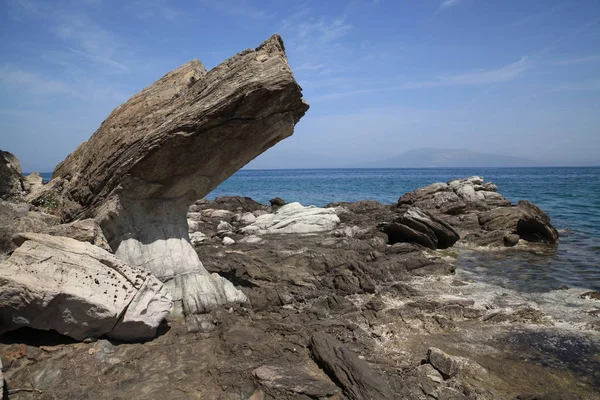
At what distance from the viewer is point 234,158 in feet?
27.2

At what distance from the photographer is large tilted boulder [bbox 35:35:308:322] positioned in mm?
7133

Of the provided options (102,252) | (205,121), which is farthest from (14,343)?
(205,121)

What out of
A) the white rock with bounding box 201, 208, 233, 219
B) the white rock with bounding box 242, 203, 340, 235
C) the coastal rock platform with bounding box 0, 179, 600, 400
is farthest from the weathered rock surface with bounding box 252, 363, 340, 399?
the white rock with bounding box 201, 208, 233, 219

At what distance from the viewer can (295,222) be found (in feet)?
59.8

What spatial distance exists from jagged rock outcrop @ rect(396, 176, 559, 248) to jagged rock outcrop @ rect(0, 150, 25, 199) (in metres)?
12.6

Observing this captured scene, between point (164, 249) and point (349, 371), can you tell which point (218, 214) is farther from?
point (349, 371)

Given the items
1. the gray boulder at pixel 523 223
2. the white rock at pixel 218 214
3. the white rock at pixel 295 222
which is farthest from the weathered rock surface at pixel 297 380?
the white rock at pixel 218 214

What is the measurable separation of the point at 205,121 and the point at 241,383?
14.5 feet

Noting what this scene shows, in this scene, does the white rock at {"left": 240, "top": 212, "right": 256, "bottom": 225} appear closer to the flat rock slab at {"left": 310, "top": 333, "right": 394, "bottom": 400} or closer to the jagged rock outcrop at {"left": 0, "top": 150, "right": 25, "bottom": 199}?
the jagged rock outcrop at {"left": 0, "top": 150, "right": 25, "bottom": 199}

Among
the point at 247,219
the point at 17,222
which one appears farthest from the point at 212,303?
the point at 247,219

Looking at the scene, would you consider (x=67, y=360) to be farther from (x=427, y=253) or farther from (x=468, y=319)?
(x=427, y=253)

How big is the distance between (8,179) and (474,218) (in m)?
19.8

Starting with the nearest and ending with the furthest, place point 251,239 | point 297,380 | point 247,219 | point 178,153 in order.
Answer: point 297,380 < point 178,153 < point 251,239 < point 247,219

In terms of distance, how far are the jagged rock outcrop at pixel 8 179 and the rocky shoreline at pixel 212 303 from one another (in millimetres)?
53
